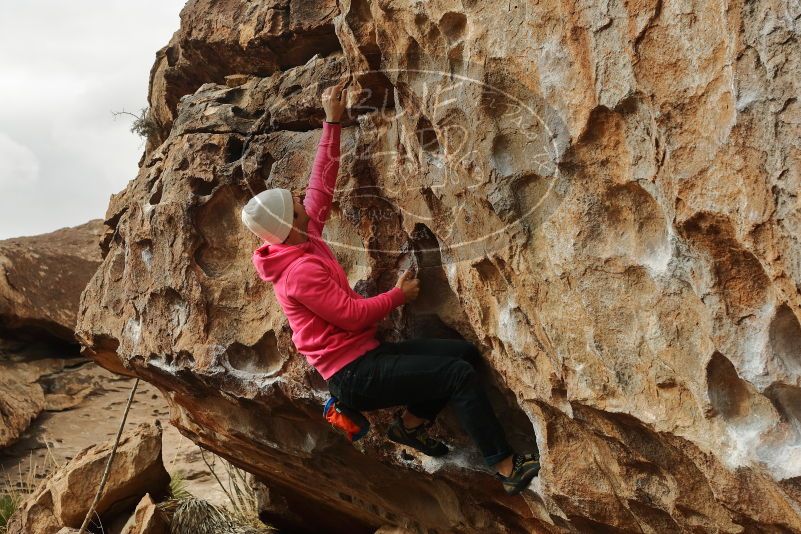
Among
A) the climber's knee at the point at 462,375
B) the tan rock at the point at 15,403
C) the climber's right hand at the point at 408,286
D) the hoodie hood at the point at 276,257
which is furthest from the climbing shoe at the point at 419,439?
the tan rock at the point at 15,403

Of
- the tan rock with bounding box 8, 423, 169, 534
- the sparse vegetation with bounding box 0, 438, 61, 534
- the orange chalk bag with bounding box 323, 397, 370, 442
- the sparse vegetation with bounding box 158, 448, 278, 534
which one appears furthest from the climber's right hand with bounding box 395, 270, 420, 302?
the sparse vegetation with bounding box 0, 438, 61, 534

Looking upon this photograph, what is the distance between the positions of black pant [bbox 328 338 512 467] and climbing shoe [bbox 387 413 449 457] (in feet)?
0.75

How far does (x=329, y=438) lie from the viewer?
15.3ft

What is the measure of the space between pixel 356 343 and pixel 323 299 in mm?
287

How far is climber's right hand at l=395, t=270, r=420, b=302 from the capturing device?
3763 mm

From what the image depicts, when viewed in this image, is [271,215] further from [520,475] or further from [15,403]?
[15,403]

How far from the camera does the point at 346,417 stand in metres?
3.82

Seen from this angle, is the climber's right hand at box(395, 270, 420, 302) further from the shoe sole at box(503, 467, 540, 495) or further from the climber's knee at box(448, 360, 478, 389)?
the shoe sole at box(503, 467, 540, 495)

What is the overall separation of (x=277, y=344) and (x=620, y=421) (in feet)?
6.22

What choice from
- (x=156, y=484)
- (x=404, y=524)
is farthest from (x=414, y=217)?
(x=156, y=484)

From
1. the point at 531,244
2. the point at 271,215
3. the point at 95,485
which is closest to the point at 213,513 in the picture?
the point at 95,485

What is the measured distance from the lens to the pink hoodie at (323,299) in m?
3.57

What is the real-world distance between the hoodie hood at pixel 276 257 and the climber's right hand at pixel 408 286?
447 mm

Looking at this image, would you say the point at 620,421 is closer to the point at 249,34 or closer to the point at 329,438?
the point at 329,438
